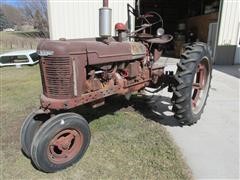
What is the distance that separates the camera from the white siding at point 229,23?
8.23 metres

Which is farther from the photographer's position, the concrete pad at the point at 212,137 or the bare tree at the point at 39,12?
the bare tree at the point at 39,12

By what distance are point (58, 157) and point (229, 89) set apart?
13.7 feet

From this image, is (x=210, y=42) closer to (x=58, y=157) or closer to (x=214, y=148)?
(x=214, y=148)

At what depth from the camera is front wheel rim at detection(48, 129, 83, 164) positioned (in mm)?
2413

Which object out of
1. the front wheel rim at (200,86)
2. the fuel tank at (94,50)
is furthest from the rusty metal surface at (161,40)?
the front wheel rim at (200,86)

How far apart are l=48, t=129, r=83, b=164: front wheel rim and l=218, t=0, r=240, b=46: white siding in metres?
7.48

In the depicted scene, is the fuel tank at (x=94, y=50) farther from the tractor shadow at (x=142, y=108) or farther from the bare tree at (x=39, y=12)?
the bare tree at (x=39, y=12)

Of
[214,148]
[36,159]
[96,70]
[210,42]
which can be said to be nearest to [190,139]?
[214,148]

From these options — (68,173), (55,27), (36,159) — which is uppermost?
(55,27)

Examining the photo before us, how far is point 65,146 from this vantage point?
2482mm

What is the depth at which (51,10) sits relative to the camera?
7340 millimetres

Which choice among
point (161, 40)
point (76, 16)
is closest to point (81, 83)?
point (161, 40)

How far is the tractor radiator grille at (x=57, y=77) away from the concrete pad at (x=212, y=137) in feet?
4.93

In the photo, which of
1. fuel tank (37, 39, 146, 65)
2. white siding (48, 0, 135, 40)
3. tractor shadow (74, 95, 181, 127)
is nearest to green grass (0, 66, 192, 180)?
tractor shadow (74, 95, 181, 127)
